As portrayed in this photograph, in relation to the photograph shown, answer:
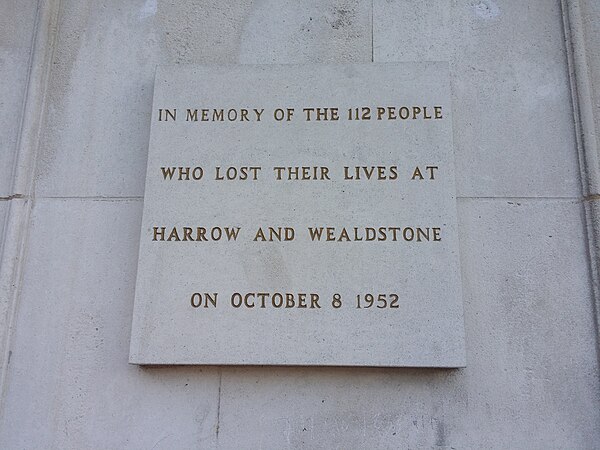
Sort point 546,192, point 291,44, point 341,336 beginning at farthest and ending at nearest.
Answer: point 291,44 → point 546,192 → point 341,336

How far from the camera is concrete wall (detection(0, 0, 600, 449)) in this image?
327 centimetres

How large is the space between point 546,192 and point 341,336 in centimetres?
158

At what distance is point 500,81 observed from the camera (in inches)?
154

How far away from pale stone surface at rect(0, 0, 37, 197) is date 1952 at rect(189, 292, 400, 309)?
153cm

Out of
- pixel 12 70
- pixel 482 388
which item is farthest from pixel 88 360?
pixel 482 388

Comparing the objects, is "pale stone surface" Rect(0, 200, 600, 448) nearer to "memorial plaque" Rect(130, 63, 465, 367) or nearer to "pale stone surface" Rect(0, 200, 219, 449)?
"pale stone surface" Rect(0, 200, 219, 449)

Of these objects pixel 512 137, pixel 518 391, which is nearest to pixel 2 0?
pixel 512 137

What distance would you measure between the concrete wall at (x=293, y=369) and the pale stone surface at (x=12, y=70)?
13 millimetres

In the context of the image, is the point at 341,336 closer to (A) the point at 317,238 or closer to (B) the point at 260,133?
(A) the point at 317,238

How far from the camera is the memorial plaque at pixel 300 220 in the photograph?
3.25m

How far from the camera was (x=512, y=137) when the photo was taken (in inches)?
148

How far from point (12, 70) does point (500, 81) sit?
3.30 meters

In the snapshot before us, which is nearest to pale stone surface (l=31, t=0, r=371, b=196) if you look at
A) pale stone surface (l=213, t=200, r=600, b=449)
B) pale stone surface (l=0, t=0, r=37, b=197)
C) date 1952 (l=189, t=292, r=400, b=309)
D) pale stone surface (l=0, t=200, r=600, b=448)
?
pale stone surface (l=0, t=0, r=37, b=197)

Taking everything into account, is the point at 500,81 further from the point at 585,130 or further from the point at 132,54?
the point at 132,54
